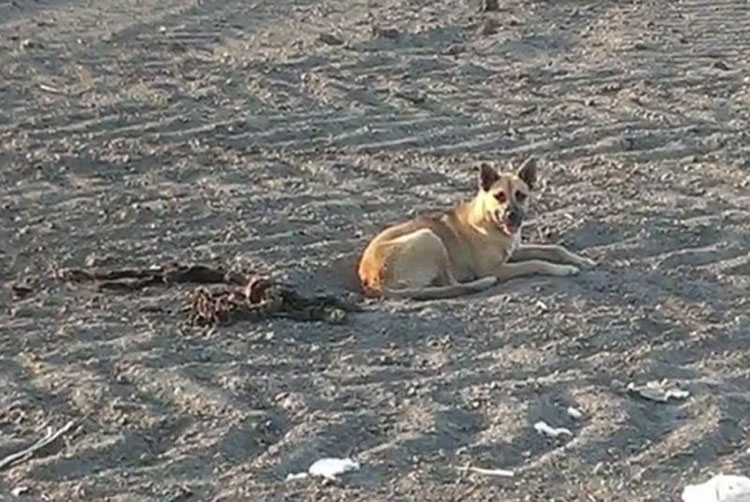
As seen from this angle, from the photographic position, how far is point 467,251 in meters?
7.99

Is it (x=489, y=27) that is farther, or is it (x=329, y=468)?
(x=489, y=27)

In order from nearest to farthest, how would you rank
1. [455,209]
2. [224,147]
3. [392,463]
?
[392,463] → [455,209] → [224,147]

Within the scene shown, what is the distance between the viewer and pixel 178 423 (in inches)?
235

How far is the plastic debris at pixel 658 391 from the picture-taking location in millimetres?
6234

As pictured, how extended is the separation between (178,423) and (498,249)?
242 centimetres

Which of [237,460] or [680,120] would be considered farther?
[680,120]

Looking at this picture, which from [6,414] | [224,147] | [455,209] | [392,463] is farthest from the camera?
[224,147]

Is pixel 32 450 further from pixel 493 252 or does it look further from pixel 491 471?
pixel 493 252

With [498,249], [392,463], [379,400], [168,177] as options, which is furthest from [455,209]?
[392,463]

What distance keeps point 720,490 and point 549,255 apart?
2592 mm

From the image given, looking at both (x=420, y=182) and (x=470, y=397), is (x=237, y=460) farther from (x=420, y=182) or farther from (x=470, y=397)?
(x=420, y=182)

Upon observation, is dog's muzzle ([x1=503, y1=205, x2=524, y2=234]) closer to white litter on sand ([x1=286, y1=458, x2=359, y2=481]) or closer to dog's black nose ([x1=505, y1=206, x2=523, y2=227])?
dog's black nose ([x1=505, y1=206, x2=523, y2=227])

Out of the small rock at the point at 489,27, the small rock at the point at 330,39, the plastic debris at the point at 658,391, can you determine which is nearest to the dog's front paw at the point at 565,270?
the plastic debris at the point at 658,391

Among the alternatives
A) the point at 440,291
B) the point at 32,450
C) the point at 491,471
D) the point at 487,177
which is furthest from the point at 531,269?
the point at 32,450
